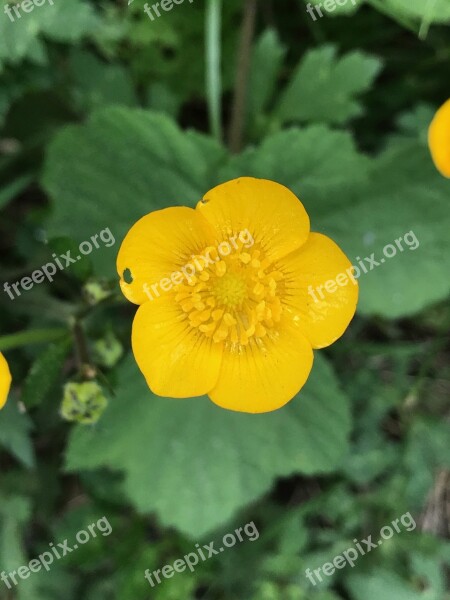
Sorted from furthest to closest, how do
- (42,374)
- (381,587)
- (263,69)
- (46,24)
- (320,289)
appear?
(381,587) → (263,69) → (46,24) → (42,374) → (320,289)

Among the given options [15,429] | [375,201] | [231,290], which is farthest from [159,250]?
[375,201]

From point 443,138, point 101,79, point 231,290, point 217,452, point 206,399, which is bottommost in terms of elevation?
point 217,452

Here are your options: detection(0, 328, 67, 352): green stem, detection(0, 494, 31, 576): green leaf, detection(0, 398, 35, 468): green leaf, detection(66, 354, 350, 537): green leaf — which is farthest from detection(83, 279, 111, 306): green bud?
detection(0, 494, 31, 576): green leaf

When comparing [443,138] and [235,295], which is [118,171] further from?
[443,138]

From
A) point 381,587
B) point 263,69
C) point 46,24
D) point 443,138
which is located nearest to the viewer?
point 443,138

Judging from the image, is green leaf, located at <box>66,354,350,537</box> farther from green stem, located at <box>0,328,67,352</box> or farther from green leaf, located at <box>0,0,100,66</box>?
green leaf, located at <box>0,0,100,66</box>

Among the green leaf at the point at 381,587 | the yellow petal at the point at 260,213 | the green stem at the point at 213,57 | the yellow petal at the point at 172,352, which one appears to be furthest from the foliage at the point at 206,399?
the yellow petal at the point at 260,213

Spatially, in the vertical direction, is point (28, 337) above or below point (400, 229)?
above

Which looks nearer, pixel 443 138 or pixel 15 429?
pixel 443 138
